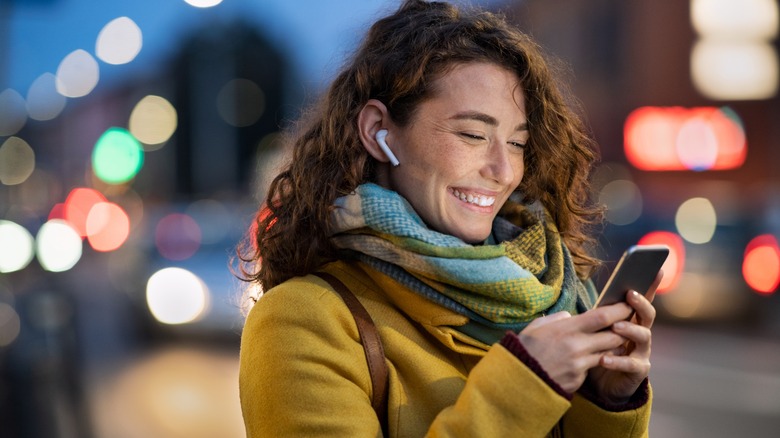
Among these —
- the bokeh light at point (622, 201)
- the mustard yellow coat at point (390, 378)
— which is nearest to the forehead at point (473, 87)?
the mustard yellow coat at point (390, 378)

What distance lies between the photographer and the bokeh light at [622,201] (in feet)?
43.6

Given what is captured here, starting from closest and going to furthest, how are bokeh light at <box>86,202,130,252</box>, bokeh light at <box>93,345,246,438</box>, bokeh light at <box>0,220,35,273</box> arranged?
bokeh light at <box>93,345,246,438</box> → bokeh light at <box>0,220,35,273</box> → bokeh light at <box>86,202,130,252</box>

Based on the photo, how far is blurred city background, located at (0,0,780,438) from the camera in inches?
324

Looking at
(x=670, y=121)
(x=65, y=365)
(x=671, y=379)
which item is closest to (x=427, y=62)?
(x=65, y=365)

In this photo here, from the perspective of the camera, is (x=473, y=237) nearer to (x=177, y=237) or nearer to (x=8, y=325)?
(x=8, y=325)

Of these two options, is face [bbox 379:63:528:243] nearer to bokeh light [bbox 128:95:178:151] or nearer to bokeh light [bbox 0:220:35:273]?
bokeh light [bbox 0:220:35:273]

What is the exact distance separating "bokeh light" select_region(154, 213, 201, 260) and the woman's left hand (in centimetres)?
983

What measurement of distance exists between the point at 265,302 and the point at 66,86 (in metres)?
32.8

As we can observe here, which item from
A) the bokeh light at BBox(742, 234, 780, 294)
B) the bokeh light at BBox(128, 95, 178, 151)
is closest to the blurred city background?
the bokeh light at BBox(742, 234, 780, 294)

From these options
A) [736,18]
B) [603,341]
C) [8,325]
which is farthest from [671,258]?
[603,341]

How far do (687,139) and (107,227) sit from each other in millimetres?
11101

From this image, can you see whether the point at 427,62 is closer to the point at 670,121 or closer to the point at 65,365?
Answer: the point at 65,365

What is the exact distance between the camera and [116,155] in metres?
12.3

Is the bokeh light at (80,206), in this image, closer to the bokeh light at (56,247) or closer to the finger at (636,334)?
the bokeh light at (56,247)
